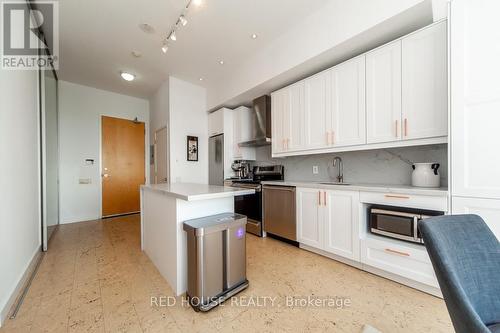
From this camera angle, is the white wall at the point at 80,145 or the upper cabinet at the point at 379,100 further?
the white wall at the point at 80,145

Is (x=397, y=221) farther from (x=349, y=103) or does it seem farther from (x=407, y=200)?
(x=349, y=103)

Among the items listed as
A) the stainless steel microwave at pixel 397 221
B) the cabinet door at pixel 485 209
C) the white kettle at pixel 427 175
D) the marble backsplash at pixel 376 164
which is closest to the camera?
the cabinet door at pixel 485 209

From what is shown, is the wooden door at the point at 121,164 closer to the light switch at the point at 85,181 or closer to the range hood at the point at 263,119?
the light switch at the point at 85,181

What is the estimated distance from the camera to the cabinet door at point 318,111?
2.54 meters

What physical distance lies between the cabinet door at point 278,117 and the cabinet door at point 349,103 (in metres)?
0.81

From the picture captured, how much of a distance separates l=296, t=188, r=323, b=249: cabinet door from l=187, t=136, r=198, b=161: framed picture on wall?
2.49 meters

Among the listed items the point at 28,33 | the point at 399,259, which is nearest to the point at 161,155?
the point at 28,33

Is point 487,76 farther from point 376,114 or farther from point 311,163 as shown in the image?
point 311,163

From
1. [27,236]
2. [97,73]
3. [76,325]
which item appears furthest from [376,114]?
[97,73]

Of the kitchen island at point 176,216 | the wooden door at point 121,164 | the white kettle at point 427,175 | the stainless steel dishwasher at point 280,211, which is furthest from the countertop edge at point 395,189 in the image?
the wooden door at point 121,164

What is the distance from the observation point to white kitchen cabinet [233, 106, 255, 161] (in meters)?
4.04

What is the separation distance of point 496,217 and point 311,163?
6.53ft

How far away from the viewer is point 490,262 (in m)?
0.85

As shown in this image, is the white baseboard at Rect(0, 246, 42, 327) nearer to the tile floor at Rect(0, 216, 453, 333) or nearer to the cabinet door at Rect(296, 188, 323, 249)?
the tile floor at Rect(0, 216, 453, 333)
